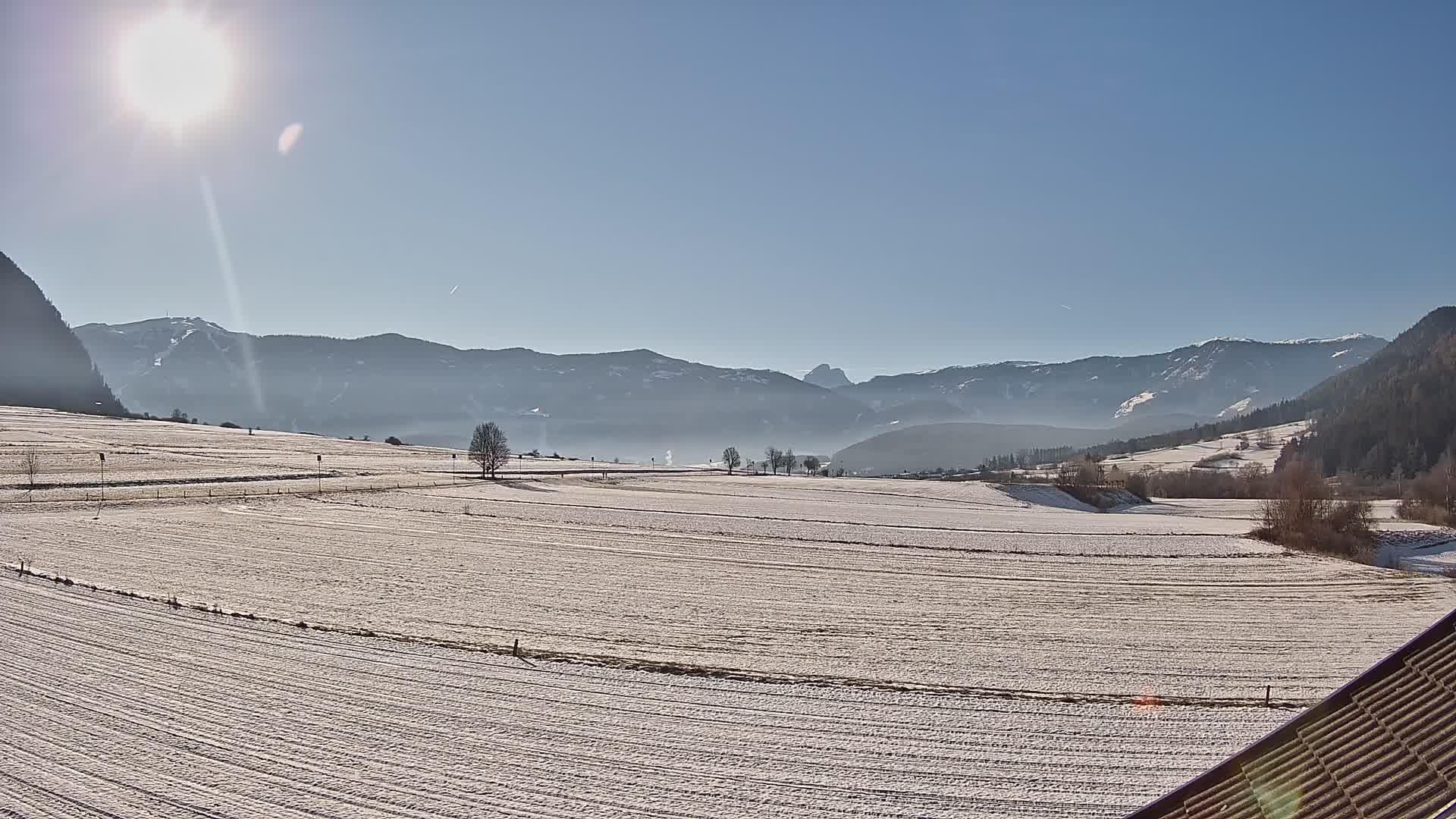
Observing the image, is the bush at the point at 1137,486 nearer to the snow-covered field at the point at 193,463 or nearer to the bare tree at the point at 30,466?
the snow-covered field at the point at 193,463

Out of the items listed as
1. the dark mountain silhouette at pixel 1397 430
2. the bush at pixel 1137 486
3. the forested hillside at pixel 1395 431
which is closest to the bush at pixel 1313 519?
the bush at pixel 1137 486

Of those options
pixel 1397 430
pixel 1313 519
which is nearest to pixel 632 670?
pixel 1313 519

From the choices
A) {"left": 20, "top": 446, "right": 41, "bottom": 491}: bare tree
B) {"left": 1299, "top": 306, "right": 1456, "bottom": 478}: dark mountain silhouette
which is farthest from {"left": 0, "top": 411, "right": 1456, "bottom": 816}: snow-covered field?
{"left": 1299, "top": 306, "right": 1456, "bottom": 478}: dark mountain silhouette

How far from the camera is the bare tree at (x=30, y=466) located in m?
60.8

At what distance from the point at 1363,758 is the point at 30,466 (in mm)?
87875

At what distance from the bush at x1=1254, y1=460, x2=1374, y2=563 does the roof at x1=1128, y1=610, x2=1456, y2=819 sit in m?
59.7

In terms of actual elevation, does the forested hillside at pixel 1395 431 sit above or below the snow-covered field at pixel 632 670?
above

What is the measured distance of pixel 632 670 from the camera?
19.8m

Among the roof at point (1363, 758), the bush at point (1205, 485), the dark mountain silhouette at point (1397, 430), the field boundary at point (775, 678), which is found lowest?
the bush at point (1205, 485)

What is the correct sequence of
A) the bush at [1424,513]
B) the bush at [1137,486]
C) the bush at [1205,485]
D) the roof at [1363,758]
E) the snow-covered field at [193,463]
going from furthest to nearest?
the bush at [1205,485], the bush at [1137,486], the bush at [1424,513], the snow-covered field at [193,463], the roof at [1363,758]

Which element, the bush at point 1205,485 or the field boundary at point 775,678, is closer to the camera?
the field boundary at point 775,678

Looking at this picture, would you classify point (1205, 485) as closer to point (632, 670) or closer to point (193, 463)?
point (632, 670)

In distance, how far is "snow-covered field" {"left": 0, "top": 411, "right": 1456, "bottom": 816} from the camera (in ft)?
43.4

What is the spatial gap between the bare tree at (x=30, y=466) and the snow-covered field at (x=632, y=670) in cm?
2033
